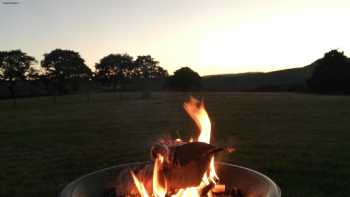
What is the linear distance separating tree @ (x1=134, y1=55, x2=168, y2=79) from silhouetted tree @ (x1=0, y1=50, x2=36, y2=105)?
13760mm

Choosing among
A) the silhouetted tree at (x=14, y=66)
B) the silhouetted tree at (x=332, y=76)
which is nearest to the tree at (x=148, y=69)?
the silhouetted tree at (x=14, y=66)

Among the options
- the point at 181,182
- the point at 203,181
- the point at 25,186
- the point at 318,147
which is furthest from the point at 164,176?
the point at 318,147

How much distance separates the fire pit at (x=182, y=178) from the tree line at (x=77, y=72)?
4083cm

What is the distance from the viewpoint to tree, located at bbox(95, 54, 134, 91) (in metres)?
51.1

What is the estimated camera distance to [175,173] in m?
3.19

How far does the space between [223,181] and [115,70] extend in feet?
163

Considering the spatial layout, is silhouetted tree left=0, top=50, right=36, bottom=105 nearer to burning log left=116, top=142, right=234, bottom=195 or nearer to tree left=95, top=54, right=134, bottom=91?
tree left=95, top=54, right=134, bottom=91

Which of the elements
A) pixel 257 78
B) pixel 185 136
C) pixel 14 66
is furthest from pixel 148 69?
pixel 185 136

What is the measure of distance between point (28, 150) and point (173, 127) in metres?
5.47

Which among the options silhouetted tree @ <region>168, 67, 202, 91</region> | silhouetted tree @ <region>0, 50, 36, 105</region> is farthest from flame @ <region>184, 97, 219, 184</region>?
silhouetted tree @ <region>168, 67, 202, 91</region>

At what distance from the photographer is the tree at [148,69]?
50.1 m

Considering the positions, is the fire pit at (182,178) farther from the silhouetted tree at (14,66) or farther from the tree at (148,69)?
the tree at (148,69)

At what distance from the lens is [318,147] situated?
9.04 metres

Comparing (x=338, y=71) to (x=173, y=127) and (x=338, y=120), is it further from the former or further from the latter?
(x=173, y=127)
